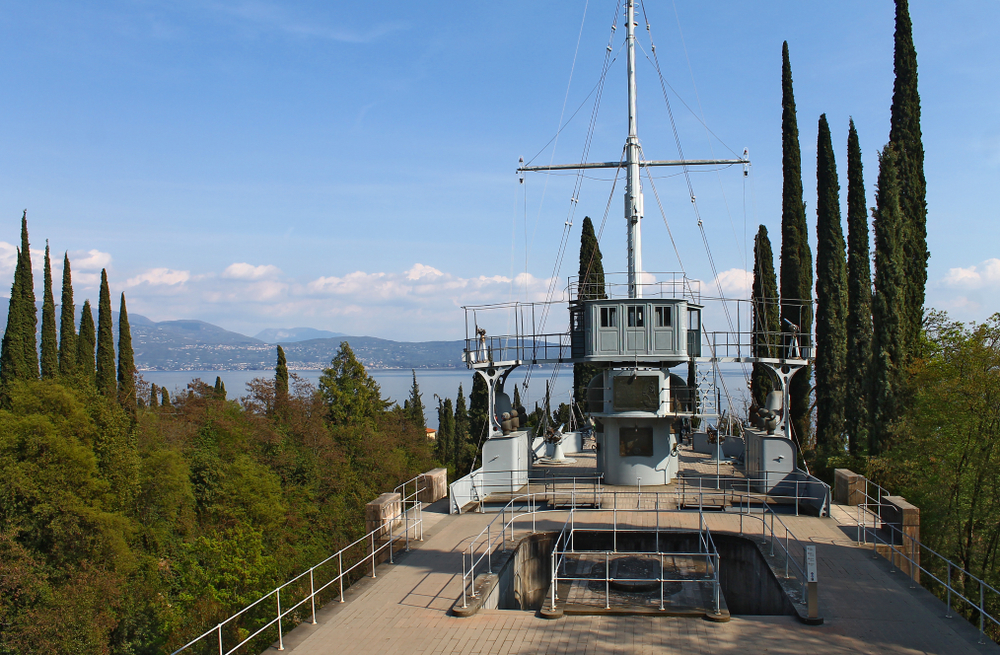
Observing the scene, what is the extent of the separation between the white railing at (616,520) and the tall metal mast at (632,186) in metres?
6.24

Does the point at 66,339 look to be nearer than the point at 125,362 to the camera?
Yes

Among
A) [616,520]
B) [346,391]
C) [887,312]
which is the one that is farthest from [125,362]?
[887,312]

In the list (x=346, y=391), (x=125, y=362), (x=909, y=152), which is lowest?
(x=346, y=391)

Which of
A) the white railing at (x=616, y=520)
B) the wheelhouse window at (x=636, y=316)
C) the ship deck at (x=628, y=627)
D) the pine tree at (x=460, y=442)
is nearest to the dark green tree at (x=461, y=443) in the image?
the pine tree at (x=460, y=442)

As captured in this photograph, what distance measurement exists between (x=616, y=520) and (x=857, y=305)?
67.8 ft

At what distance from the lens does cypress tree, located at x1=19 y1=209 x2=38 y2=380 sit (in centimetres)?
4372

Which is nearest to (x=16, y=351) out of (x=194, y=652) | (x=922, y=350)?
(x=194, y=652)

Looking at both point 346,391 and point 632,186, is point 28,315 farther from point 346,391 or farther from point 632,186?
point 632,186

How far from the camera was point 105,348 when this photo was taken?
5091 centimetres

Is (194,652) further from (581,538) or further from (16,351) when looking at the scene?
(16,351)

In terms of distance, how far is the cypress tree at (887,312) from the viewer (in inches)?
1080

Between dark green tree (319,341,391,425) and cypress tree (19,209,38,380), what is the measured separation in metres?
19.4

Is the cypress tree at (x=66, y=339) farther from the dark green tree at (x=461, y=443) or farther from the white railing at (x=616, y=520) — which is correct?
the white railing at (x=616, y=520)

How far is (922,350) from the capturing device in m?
30.7
